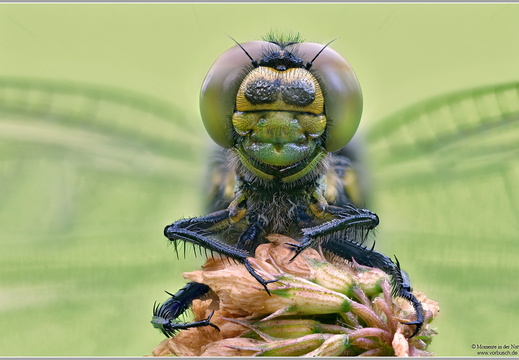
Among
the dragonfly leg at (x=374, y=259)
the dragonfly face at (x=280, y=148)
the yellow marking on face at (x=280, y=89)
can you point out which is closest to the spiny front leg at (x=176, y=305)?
the dragonfly face at (x=280, y=148)

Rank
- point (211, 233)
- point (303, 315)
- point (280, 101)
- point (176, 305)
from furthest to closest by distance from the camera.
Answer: point (176, 305)
point (211, 233)
point (280, 101)
point (303, 315)

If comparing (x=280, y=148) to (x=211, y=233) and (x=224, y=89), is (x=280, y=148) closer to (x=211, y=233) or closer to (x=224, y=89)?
(x=224, y=89)

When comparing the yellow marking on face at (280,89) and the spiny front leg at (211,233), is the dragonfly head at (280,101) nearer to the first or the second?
the yellow marking on face at (280,89)

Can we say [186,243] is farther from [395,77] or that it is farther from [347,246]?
[395,77]

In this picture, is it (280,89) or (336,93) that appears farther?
(336,93)

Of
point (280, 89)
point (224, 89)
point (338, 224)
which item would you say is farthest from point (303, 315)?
point (224, 89)

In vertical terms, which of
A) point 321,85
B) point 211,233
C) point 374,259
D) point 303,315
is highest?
point 321,85

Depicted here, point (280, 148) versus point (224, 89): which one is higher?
point (224, 89)

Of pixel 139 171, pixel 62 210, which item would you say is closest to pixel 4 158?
pixel 62 210
